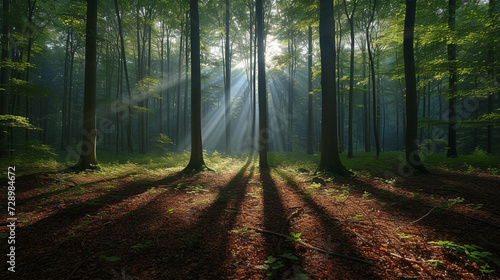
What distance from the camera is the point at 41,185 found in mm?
5324

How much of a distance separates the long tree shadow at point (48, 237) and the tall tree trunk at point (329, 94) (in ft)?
21.9

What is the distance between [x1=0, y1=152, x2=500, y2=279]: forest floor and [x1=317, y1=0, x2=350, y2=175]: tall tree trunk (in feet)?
7.84

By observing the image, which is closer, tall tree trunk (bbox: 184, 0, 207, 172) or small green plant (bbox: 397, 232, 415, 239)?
small green plant (bbox: 397, 232, 415, 239)

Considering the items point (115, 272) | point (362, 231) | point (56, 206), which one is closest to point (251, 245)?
point (115, 272)

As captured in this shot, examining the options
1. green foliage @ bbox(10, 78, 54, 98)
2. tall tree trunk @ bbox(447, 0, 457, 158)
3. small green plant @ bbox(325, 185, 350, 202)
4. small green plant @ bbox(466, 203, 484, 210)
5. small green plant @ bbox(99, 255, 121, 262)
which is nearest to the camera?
small green plant @ bbox(99, 255, 121, 262)

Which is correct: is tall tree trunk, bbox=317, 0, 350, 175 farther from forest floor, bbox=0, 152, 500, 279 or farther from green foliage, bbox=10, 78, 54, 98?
green foliage, bbox=10, 78, 54, 98

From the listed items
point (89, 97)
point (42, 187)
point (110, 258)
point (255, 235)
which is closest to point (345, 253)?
point (255, 235)

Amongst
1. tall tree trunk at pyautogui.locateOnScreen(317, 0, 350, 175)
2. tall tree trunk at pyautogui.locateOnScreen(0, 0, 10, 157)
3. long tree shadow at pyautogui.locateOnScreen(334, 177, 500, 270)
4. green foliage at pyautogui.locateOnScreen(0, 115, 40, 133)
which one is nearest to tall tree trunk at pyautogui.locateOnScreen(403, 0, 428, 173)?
tall tree trunk at pyautogui.locateOnScreen(317, 0, 350, 175)

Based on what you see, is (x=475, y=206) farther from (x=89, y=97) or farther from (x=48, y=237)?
(x=89, y=97)

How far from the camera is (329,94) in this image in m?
7.31

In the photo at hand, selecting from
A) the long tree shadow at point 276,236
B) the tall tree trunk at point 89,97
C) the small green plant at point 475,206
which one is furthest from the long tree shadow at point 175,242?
the tall tree trunk at point 89,97

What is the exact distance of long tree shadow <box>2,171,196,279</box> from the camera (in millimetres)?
1903

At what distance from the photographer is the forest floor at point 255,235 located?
1929 mm

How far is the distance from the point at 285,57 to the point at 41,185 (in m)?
14.1
